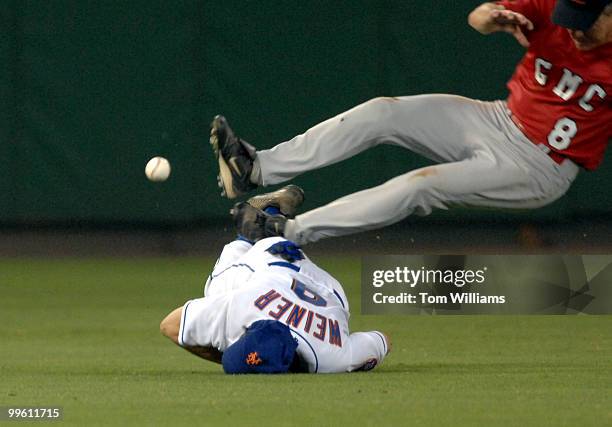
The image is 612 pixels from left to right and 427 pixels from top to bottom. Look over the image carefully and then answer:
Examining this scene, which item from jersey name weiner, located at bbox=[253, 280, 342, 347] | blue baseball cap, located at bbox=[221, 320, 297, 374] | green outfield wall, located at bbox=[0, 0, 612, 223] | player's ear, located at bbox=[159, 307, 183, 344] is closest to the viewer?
blue baseball cap, located at bbox=[221, 320, 297, 374]

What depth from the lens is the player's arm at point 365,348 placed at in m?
8.55

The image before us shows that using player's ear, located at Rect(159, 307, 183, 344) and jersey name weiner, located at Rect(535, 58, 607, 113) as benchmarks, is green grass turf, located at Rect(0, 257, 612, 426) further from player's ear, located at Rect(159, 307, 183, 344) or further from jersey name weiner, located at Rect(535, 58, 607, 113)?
jersey name weiner, located at Rect(535, 58, 607, 113)

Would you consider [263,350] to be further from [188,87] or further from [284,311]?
[188,87]

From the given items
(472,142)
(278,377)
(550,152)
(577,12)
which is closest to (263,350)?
(278,377)

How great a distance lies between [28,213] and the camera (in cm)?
1620

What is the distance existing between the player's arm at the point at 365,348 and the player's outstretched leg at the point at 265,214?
0.76 m

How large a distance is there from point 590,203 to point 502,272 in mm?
3448

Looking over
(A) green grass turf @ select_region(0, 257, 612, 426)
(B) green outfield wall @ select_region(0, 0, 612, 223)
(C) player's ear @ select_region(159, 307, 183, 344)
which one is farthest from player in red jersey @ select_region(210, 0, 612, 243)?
(B) green outfield wall @ select_region(0, 0, 612, 223)

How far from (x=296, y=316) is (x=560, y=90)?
2.06m

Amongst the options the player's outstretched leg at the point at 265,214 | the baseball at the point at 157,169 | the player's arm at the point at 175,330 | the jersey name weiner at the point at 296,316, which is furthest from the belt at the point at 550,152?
the baseball at the point at 157,169

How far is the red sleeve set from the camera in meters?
8.80

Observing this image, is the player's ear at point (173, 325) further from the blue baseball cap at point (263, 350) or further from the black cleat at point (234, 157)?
the black cleat at point (234, 157)

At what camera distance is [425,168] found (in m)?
9.00

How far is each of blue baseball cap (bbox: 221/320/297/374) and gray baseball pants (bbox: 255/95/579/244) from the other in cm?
80
